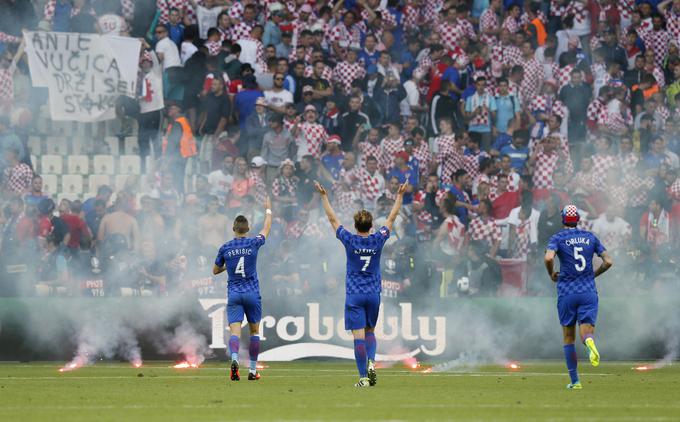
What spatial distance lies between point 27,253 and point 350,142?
A: 6.48 m

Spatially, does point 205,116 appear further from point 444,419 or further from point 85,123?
point 444,419

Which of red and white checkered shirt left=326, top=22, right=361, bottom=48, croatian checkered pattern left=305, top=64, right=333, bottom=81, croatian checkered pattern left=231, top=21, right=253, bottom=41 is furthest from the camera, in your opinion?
red and white checkered shirt left=326, top=22, right=361, bottom=48

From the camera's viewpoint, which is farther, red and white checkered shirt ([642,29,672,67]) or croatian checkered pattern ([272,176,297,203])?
red and white checkered shirt ([642,29,672,67])

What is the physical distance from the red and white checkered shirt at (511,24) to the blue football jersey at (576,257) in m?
13.3

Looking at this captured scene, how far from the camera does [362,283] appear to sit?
15578 mm

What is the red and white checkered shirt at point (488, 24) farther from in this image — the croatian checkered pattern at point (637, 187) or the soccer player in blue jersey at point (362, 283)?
the soccer player in blue jersey at point (362, 283)

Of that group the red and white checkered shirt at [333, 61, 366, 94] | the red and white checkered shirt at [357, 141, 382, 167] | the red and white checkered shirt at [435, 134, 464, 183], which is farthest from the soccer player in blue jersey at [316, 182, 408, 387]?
the red and white checkered shirt at [333, 61, 366, 94]

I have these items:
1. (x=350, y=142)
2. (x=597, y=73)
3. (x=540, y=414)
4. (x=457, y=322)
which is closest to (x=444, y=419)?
(x=540, y=414)

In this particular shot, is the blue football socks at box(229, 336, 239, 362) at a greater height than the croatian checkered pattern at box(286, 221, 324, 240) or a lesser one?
lesser

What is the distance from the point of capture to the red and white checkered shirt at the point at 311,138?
25469 millimetres

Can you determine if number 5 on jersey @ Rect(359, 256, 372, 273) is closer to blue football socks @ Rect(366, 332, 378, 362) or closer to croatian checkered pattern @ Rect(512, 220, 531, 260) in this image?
blue football socks @ Rect(366, 332, 378, 362)

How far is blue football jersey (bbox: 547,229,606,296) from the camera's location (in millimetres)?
15195

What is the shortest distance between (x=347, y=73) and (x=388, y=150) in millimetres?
2038

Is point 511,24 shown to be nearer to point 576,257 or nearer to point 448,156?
point 448,156
